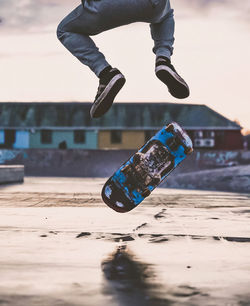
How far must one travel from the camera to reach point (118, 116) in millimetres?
62500

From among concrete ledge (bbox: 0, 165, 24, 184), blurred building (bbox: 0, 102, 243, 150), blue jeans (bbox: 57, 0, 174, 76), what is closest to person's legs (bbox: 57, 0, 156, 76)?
blue jeans (bbox: 57, 0, 174, 76)

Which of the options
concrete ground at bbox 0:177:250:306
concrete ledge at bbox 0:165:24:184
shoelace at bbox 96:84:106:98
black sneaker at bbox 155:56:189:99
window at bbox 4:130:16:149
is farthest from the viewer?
window at bbox 4:130:16:149

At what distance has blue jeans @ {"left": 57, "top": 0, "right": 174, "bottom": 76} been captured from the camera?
197 inches

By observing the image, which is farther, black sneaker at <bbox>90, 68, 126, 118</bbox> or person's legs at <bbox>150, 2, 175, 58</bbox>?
person's legs at <bbox>150, 2, 175, 58</bbox>

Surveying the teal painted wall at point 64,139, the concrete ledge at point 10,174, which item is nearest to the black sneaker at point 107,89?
the concrete ledge at point 10,174

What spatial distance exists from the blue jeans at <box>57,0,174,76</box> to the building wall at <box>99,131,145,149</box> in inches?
2200

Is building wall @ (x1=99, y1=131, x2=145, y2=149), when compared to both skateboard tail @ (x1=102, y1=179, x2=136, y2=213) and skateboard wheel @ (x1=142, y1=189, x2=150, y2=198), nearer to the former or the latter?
skateboard tail @ (x1=102, y1=179, x2=136, y2=213)

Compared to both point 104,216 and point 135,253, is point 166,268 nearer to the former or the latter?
point 135,253

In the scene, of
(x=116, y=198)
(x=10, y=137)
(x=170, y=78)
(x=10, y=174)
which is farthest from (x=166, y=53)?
(x=10, y=137)

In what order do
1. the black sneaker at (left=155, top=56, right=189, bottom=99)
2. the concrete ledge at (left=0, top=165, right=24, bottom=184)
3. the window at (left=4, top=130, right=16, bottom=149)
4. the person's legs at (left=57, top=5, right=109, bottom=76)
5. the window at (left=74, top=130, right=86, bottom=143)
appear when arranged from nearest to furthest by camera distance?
the person's legs at (left=57, top=5, right=109, bottom=76), the black sneaker at (left=155, top=56, right=189, bottom=99), the concrete ledge at (left=0, top=165, right=24, bottom=184), the window at (left=74, top=130, right=86, bottom=143), the window at (left=4, top=130, right=16, bottom=149)

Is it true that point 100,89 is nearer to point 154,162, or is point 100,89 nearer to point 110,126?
point 154,162

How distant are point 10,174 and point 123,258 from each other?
1724 cm

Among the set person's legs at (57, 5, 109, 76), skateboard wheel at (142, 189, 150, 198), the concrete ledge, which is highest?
person's legs at (57, 5, 109, 76)

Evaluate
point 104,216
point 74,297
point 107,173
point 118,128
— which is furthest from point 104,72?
point 118,128
